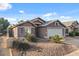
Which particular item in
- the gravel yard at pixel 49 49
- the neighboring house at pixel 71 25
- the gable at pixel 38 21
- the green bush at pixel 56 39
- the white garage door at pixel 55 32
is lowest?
the gravel yard at pixel 49 49

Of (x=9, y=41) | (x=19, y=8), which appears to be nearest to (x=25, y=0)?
(x=19, y=8)

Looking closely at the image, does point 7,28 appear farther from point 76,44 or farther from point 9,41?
point 76,44

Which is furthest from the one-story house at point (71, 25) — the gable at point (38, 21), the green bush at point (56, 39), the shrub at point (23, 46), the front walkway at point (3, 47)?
the front walkway at point (3, 47)

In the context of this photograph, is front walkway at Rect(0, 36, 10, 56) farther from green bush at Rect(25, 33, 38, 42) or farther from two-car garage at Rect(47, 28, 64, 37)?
two-car garage at Rect(47, 28, 64, 37)

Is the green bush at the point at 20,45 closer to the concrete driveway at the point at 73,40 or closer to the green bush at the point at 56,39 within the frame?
the green bush at the point at 56,39

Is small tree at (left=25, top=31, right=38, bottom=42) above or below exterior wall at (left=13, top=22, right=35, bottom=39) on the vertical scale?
below

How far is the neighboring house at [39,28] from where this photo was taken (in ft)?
16.2

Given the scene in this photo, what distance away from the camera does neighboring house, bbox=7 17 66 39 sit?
16.2 feet

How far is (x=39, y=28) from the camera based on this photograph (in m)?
4.95

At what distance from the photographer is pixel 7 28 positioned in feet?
A: 16.1

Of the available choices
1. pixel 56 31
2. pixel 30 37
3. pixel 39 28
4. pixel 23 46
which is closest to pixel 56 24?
pixel 56 31

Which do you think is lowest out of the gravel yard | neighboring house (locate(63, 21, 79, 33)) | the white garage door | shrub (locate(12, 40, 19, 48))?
the gravel yard

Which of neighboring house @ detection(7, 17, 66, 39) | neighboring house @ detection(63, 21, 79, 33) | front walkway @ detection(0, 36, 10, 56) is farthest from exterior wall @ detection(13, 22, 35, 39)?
neighboring house @ detection(63, 21, 79, 33)

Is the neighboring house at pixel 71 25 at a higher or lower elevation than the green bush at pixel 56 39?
higher
